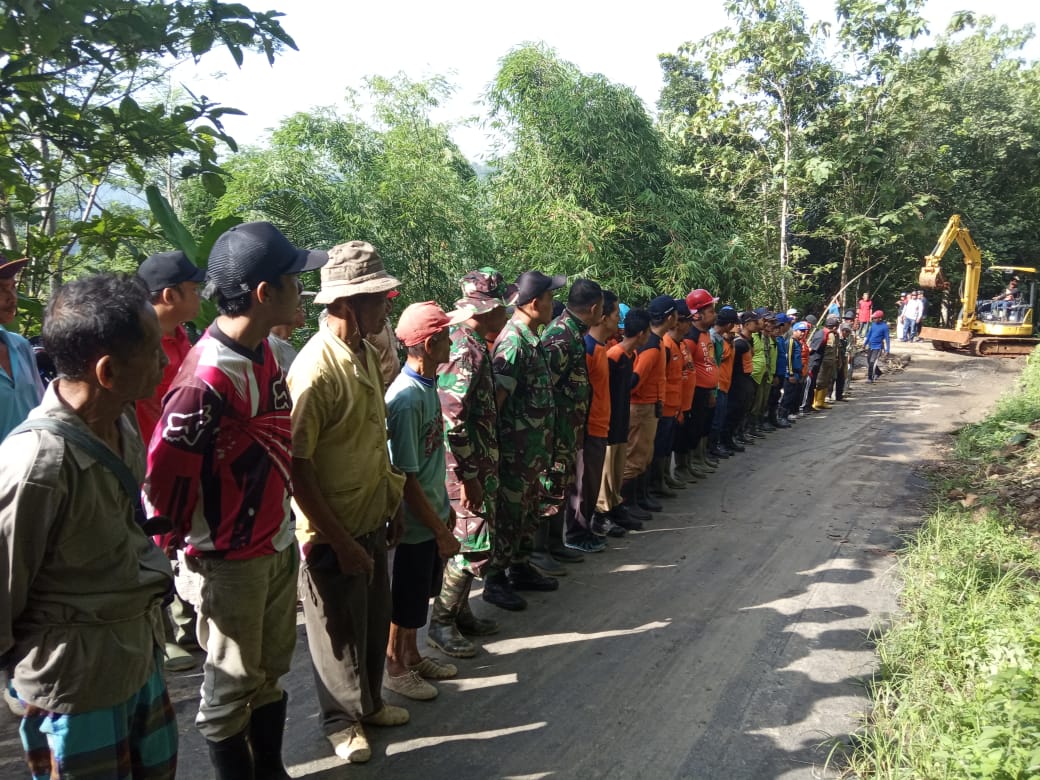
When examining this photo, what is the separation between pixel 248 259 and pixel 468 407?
163cm

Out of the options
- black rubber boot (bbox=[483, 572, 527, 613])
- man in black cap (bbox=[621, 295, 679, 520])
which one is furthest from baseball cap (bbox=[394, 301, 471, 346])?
man in black cap (bbox=[621, 295, 679, 520])

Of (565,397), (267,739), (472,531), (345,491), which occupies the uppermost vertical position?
(565,397)

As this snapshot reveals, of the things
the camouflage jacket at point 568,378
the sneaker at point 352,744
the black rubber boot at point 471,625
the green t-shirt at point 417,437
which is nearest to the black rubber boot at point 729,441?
the camouflage jacket at point 568,378

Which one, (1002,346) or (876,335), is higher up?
(876,335)

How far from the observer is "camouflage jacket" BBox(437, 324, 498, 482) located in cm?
362

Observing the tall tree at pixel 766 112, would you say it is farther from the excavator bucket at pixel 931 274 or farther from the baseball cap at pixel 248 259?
the baseball cap at pixel 248 259

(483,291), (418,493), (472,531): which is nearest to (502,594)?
(472,531)

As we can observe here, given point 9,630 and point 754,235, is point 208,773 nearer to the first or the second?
point 9,630

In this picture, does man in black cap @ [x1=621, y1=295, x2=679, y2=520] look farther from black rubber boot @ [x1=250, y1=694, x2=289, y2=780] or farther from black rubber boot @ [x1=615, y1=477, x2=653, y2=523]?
black rubber boot @ [x1=250, y1=694, x2=289, y2=780]

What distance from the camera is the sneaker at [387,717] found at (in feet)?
10.1

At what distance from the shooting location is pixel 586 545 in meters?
5.52

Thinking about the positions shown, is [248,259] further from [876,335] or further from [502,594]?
[876,335]

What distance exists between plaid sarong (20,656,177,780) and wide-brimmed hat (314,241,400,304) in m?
1.41

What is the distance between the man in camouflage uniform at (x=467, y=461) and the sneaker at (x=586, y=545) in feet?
5.78
